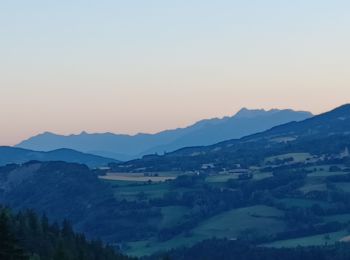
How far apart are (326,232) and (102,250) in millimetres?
81512

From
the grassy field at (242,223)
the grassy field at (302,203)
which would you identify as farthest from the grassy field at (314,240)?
the grassy field at (302,203)

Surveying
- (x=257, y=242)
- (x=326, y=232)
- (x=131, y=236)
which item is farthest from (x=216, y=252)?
(x=131, y=236)

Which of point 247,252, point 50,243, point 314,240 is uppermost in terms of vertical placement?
point 50,243

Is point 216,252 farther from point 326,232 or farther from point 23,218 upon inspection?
point 23,218

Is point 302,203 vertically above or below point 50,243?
below

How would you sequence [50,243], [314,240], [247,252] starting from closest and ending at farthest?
[50,243] < [247,252] < [314,240]

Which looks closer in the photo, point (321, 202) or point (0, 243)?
point (0, 243)

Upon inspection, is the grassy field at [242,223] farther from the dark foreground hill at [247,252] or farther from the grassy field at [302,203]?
the dark foreground hill at [247,252]

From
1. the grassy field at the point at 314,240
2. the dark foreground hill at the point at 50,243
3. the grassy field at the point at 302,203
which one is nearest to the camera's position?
the dark foreground hill at the point at 50,243

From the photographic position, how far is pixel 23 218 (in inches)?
3516

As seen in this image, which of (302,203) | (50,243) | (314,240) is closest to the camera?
(50,243)

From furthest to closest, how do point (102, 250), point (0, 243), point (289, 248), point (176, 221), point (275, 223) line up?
point (176, 221) → point (275, 223) → point (289, 248) → point (102, 250) → point (0, 243)

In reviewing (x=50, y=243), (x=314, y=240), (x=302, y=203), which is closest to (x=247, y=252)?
(x=314, y=240)

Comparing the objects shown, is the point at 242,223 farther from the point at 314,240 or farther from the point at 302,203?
the point at 314,240
